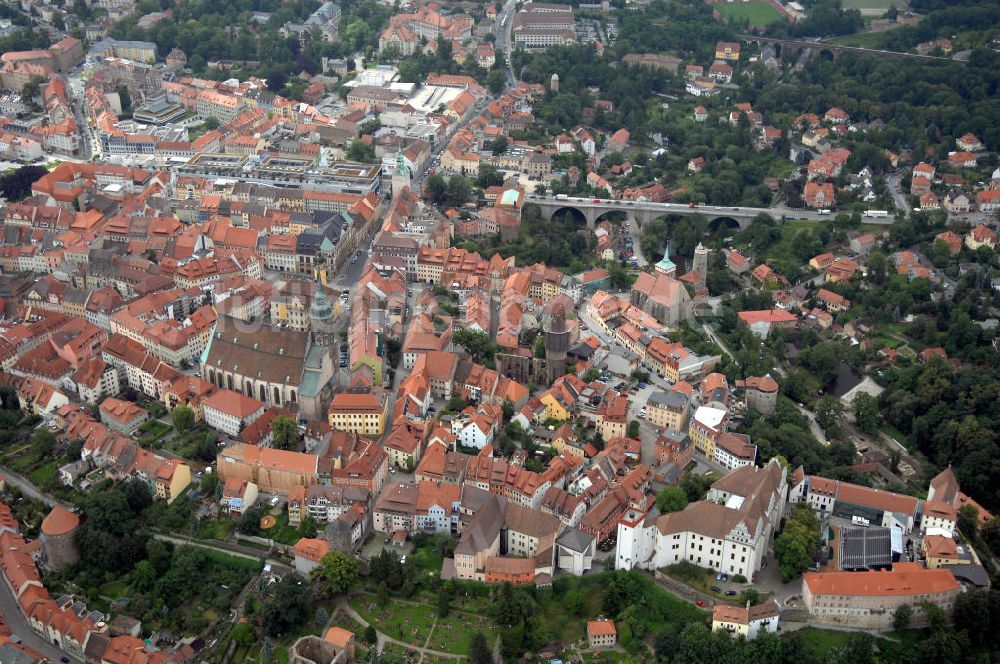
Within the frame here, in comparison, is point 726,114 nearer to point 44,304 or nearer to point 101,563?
point 44,304

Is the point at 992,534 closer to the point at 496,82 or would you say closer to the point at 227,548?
the point at 227,548

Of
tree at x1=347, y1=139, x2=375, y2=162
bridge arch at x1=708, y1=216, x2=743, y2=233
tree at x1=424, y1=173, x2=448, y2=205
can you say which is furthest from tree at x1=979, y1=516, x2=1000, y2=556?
tree at x1=347, y1=139, x2=375, y2=162

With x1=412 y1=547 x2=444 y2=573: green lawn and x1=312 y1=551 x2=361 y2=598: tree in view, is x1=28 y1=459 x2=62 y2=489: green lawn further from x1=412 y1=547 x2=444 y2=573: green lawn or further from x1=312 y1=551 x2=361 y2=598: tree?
x1=412 y1=547 x2=444 y2=573: green lawn

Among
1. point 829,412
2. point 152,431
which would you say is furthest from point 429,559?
point 829,412

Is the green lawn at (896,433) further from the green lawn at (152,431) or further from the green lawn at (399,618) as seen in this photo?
the green lawn at (152,431)

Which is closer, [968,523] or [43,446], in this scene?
[968,523]
